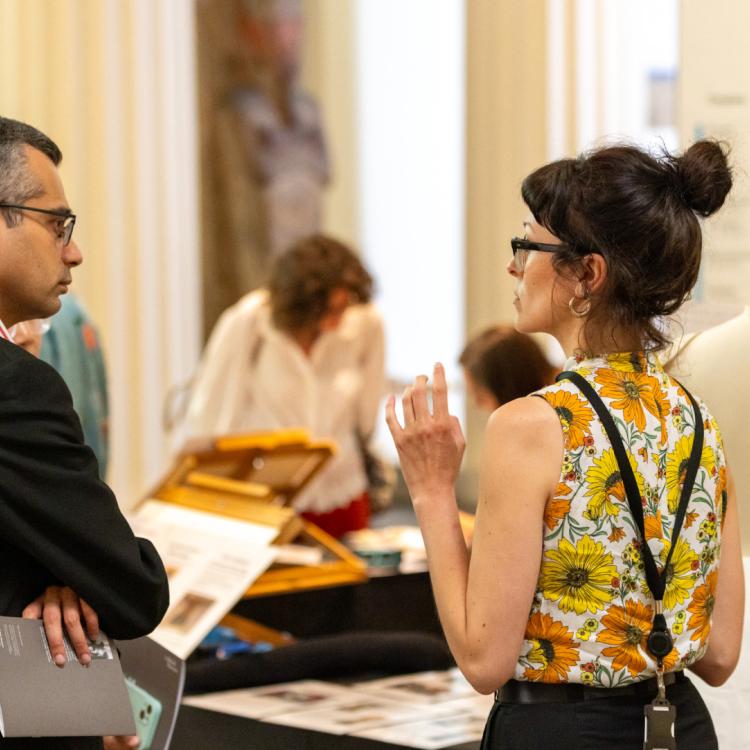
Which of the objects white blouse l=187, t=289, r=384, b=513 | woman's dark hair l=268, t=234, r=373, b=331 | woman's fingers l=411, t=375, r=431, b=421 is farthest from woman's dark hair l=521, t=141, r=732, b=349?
white blouse l=187, t=289, r=384, b=513

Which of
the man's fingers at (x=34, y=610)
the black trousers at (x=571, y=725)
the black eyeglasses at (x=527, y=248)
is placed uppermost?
the black eyeglasses at (x=527, y=248)

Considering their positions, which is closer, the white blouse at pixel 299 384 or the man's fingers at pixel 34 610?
the man's fingers at pixel 34 610

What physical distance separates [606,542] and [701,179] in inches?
20.0

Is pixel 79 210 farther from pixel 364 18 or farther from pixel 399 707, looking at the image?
pixel 399 707

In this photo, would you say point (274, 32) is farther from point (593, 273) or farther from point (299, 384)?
point (593, 273)

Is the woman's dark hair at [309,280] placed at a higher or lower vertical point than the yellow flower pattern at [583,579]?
higher

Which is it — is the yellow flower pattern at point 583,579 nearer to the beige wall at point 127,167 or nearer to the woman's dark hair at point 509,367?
the woman's dark hair at point 509,367

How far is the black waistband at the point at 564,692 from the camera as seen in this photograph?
175 centimetres

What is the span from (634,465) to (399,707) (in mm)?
1389

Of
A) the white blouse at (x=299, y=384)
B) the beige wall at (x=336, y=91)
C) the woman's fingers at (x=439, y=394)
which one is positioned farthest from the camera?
the beige wall at (x=336, y=91)

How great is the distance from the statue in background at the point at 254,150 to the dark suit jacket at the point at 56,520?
25.0 ft

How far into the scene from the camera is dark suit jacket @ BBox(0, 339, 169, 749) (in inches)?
69.0

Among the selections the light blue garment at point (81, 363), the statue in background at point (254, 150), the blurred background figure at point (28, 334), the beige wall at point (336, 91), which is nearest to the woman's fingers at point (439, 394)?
the blurred background figure at point (28, 334)

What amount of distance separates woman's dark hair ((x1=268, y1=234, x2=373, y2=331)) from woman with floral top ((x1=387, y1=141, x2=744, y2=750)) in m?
3.31
